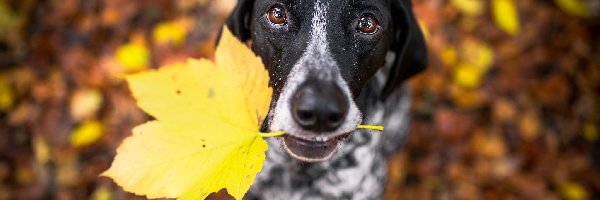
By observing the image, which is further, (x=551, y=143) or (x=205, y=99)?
(x=551, y=143)

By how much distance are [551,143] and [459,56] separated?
1118mm

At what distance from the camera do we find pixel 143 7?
209 inches

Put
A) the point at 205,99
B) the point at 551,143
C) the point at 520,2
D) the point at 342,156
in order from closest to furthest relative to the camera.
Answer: the point at 205,99 < the point at 342,156 < the point at 551,143 < the point at 520,2

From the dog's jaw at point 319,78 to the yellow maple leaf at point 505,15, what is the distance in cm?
310

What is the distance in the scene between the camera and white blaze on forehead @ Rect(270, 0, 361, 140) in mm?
2369

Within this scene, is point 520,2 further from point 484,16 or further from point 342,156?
point 342,156

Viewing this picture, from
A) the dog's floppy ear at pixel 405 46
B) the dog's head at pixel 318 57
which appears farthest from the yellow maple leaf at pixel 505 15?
the dog's head at pixel 318 57

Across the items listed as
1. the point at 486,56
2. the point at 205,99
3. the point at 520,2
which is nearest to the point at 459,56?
the point at 486,56

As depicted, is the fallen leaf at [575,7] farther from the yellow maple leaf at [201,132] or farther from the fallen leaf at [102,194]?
the fallen leaf at [102,194]

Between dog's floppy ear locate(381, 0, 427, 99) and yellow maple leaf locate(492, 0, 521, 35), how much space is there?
2151 millimetres

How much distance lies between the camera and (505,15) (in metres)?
5.21

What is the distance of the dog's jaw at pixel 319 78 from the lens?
7.78 ft

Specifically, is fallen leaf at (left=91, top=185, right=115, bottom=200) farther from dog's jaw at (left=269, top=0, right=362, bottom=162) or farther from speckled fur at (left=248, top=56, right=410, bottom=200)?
dog's jaw at (left=269, top=0, right=362, bottom=162)

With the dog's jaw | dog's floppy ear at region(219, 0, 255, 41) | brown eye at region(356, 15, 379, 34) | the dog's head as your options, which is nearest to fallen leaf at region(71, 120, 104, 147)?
dog's floppy ear at region(219, 0, 255, 41)
